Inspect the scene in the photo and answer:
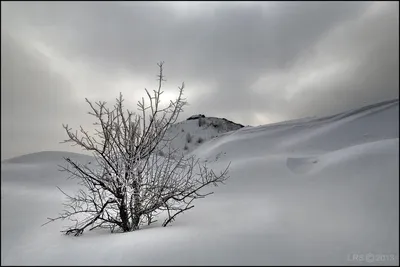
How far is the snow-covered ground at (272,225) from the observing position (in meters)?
1.81

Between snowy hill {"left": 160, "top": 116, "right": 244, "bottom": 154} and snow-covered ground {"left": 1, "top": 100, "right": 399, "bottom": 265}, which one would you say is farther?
snowy hill {"left": 160, "top": 116, "right": 244, "bottom": 154}

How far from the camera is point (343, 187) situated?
2725 millimetres

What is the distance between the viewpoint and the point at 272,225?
2.26 m

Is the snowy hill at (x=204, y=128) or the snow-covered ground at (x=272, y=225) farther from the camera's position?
the snowy hill at (x=204, y=128)

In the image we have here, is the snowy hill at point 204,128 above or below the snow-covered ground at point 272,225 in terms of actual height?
above

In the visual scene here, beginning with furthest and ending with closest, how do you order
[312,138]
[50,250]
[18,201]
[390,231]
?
[312,138] < [18,201] < [50,250] < [390,231]

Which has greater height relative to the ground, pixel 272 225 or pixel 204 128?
pixel 204 128

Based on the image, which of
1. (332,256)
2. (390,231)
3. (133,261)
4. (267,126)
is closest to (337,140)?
(267,126)

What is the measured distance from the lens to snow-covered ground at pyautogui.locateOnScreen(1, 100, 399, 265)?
1812 millimetres

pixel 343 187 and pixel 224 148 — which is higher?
pixel 224 148

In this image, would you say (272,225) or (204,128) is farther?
(204,128)

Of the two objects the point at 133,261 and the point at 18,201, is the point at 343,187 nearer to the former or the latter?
the point at 133,261

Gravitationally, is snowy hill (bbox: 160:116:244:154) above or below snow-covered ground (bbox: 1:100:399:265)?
above

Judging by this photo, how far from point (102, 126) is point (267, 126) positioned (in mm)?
4814
